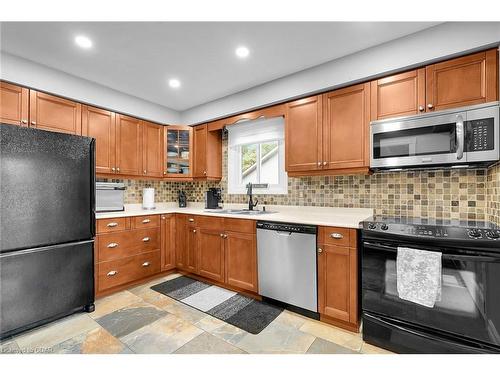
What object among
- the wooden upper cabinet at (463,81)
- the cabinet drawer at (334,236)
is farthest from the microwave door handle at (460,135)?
the cabinet drawer at (334,236)

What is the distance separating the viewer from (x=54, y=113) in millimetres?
2506

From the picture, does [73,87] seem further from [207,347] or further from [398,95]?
[398,95]

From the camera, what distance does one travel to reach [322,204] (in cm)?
272

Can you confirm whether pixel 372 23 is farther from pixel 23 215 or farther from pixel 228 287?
pixel 23 215

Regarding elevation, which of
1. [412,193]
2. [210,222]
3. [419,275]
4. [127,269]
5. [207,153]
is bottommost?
[127,269]

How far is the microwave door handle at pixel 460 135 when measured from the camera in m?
1.72

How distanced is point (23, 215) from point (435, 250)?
3051 mm

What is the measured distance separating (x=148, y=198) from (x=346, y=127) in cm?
283

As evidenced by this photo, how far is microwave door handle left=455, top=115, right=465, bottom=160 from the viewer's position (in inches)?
67.9

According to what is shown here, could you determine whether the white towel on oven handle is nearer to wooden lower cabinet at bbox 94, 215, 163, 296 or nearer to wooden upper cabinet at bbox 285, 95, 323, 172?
wooden upper cabinet at bbox 285, 95, 323, 172

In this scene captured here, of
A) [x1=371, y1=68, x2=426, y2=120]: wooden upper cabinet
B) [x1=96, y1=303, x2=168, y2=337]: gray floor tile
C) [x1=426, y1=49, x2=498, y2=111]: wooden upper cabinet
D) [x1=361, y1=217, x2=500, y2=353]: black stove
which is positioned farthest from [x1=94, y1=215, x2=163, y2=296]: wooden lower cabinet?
[x1=426, y1=49, x2=498, y2=111]: wooden upper cabinet

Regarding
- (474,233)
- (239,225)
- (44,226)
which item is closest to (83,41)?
(44,226)

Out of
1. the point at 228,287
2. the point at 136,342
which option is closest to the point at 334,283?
the point at 228,287

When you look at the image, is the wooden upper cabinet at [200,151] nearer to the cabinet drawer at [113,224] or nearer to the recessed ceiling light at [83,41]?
the cabinet drawer at [113,224]
